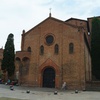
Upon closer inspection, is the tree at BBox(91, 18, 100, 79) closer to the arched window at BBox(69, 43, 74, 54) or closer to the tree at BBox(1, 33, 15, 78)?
the arched window at BBox(69, 43, 74, 54)

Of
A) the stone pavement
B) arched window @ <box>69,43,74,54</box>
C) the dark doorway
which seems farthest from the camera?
the dark doorway

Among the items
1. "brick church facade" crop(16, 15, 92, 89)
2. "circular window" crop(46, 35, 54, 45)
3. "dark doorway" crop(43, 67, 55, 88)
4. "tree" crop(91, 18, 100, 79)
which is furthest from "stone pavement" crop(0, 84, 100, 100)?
"tree" crop(91, 18, 100, 79)

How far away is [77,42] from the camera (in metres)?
29.7

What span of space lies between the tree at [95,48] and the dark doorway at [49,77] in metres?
12.9

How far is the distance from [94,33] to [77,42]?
1610 cm

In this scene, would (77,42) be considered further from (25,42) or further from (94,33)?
(94,33)

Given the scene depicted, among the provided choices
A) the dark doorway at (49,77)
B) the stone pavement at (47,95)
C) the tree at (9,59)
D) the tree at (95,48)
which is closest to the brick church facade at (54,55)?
the dark doorway at (49,77)

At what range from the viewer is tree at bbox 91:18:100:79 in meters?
40.8

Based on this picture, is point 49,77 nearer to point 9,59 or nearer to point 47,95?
point 47,95

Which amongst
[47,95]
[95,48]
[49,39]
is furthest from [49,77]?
[95,48]

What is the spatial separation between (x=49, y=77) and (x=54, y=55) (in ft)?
11.4

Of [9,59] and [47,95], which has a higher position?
[9,59]

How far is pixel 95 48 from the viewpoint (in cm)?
4281

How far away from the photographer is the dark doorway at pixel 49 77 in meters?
30.7
